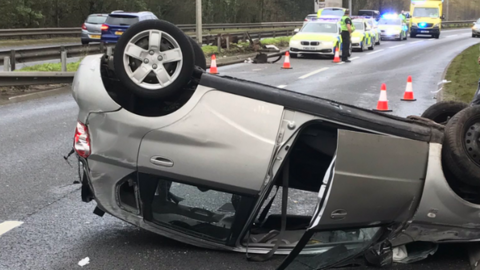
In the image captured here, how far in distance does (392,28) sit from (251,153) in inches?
1502

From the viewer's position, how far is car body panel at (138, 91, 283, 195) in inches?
144

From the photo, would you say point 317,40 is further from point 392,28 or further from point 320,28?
point 392,28

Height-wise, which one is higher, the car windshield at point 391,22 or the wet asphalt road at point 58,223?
the car windshield at point 391,22

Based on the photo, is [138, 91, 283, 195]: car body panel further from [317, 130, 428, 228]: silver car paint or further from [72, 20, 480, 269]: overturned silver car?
[317, 130, 428, 228]: silver car paint

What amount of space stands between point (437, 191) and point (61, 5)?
45.0 m

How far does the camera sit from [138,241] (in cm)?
447

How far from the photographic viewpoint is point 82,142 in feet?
13.0

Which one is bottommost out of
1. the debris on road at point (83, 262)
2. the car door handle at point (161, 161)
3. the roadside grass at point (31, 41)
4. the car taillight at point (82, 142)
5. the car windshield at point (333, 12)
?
the debris on road at point (83, 262)

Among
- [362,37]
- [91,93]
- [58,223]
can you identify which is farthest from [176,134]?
[362,37]

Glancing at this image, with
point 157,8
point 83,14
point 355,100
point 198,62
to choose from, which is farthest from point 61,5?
point 198,62

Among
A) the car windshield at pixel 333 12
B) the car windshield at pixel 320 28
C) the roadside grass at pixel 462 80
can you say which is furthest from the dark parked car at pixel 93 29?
the roadside grass at pixel 462 80

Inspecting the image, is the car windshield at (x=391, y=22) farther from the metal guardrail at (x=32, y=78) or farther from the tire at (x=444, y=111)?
the tire at (x=444, y=111)

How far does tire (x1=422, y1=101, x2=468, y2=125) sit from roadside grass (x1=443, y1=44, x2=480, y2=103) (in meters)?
6.62

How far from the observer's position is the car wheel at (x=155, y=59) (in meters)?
3.77
